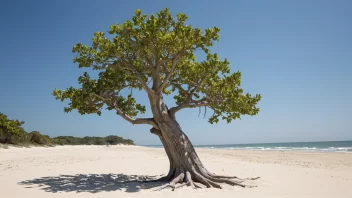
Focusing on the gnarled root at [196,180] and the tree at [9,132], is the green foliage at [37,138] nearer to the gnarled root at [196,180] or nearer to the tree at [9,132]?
the tree at [9,132]

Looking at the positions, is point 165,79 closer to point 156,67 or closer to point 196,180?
point 156,67

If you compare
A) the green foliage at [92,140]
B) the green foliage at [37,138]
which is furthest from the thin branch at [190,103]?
the green foliage at [92,140]

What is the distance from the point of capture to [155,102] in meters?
11.2

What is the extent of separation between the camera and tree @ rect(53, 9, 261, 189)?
10008mm

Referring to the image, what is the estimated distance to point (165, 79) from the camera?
10883 millimetres

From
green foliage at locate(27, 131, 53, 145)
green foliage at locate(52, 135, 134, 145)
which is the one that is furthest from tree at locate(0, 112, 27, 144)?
green foliage at locate(52, 135, 134, 145)

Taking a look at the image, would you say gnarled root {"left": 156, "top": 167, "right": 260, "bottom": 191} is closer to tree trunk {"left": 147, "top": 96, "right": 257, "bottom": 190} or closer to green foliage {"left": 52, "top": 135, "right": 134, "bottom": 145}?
tree trunk {"left": 147, "top": 96, "right": 257, "bottom": 190}

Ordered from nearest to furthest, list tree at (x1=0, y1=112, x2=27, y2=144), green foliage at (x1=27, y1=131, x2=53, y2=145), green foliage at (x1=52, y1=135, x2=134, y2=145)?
tree at (x1=0, y1=112, x2=27, y2=144)
green foliage at (x1=27, y1=131, x2=53, y2=145)
green foliage at (x1=52, y1=135, x2=134, y2=145)

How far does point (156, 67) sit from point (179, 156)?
3.72 meters

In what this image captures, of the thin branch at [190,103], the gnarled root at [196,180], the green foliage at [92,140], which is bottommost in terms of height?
the gnarled root at [196,180]

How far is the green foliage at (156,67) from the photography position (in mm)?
9961

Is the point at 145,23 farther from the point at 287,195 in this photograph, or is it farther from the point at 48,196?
the point at 287,195

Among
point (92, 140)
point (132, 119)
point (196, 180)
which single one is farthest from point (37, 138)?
point (196, 180)

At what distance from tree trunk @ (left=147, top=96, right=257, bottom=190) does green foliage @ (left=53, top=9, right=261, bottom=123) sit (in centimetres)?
117
